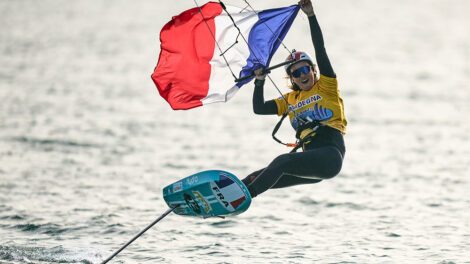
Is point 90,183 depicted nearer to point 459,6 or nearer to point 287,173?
point 287,173

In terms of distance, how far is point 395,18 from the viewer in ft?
189

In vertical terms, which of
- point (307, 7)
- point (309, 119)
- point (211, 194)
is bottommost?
point (211, 194)

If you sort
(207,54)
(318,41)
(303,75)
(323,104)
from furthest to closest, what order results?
(207,54), (303,75), (323,104), (318,41)

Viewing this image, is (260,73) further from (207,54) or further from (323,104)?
(207,54)

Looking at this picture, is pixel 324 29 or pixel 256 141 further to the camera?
pixel 324 29

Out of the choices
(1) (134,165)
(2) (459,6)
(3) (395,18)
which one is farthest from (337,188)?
(2) (459,6)

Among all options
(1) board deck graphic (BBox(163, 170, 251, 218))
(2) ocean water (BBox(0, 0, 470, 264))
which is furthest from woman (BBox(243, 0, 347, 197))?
Result: (2) ocean water (BBox(0, 0, 470, 264))

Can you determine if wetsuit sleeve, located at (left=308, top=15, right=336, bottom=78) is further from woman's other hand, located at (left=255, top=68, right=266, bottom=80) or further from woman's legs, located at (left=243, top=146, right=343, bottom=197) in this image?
woman's legs, located at (left=243, top=146, right=343, bottom=197)

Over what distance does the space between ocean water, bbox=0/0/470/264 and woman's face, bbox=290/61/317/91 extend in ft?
8.64

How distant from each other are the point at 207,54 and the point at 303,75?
1.82 m

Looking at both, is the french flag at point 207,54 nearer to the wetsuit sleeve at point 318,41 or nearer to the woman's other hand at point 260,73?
the woman's other hand at point 260,73

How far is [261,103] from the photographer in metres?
13.8

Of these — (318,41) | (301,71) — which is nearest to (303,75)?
(301,71)

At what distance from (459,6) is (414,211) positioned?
152ft
